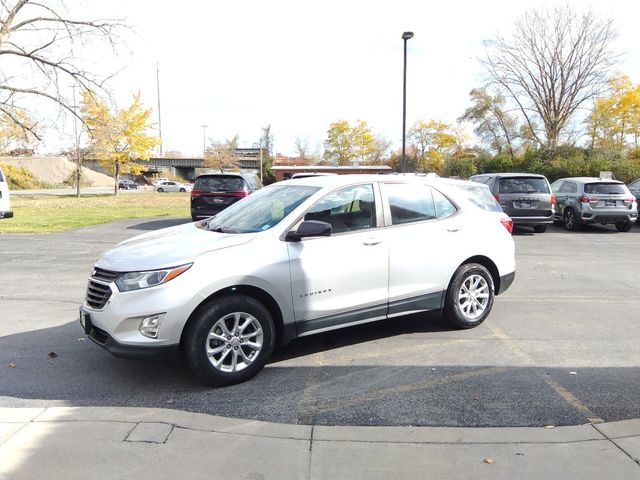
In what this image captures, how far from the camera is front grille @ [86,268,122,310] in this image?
13.5ft

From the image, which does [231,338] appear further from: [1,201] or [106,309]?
[1,201]

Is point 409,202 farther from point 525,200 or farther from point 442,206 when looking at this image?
point 525,200

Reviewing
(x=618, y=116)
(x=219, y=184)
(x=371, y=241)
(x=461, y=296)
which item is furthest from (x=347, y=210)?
(x=618, y=116)

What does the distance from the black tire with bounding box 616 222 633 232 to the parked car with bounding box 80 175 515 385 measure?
38.4 feet

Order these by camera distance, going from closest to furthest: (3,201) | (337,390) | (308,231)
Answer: (337,390)
(308,231)
(3,201)

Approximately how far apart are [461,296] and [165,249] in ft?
10.2

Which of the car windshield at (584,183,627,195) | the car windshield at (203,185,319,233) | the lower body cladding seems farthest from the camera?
the car windshield at (584,183,627,195)

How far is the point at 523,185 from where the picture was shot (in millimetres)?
14734

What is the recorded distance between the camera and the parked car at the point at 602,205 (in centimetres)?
1507

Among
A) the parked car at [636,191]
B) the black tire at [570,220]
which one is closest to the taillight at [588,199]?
the black tire at [570,220]

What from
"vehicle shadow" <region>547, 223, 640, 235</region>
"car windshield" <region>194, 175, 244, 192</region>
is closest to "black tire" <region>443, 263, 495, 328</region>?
"car windshield" <region>194, 175, 244, 192</region>

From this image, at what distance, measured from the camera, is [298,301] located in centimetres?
445

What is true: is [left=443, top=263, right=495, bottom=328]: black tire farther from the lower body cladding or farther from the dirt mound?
the dirt mound

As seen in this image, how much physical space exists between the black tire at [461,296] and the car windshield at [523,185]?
963cm
